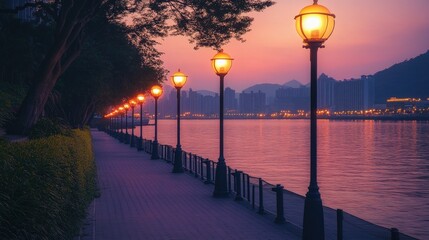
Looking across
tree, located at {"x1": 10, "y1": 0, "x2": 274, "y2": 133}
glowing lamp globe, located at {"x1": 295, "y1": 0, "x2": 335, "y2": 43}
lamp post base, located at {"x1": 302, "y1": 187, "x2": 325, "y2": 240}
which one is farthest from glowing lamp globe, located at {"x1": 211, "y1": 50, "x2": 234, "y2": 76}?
lamp post base, located at {"x1": 302, "y1": 187, "x2": 325, "y2": 240}

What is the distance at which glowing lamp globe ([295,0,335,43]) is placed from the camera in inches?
407

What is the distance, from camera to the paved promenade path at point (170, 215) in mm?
11914

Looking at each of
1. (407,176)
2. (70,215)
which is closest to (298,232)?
(70,215)

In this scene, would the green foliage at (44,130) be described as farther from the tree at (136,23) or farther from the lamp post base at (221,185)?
the lamp post base at (221,185)

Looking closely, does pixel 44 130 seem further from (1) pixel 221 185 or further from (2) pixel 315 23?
(2) pixel 315 23

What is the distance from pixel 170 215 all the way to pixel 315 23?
653cm

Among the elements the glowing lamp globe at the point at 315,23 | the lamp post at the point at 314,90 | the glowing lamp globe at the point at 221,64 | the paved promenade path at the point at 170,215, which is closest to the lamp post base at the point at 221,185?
the paved promenade path at the point at 170,215

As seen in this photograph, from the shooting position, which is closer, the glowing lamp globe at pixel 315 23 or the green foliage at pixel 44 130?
the glowing lamp globe at pixel 315 23

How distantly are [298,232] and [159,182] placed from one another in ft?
36.2

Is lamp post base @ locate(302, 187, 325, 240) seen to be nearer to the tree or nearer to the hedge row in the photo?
the hedge row

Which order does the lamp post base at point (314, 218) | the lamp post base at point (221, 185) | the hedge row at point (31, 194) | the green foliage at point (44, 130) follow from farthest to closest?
the lamp post base at point (221, 185)
the green foliage at point (44, 130)
the lamp post base at point (314, 218)
the hedge row at point (31, 194)

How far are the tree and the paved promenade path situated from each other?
154 inches

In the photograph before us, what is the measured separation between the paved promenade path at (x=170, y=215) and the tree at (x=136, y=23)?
390 centimetres

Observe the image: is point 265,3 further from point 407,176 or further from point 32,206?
point 407,176
